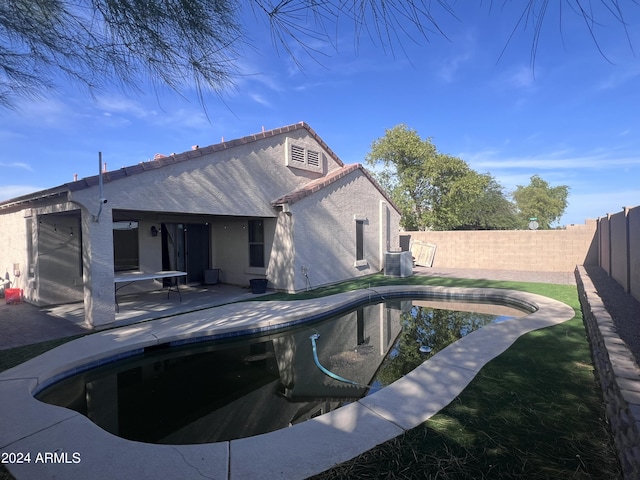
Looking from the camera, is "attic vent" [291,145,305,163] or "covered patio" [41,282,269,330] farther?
"attic vent" [291,145,305,163]

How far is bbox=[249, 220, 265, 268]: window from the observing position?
12797mm

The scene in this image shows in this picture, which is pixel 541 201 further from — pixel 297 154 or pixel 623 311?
pixel 623 311

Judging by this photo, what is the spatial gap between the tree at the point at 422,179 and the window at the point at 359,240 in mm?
13160

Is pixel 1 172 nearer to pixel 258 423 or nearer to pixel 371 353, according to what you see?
pixel 258 423

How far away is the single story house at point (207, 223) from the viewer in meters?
7.68

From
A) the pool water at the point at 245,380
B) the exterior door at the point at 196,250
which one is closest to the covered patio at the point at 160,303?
the exterior door at the point at 196,250

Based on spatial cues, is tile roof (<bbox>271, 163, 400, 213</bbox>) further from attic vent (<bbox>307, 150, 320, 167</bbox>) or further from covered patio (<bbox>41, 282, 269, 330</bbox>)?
covered patio (<bbox>41, 282, 269, 330</bbox>)

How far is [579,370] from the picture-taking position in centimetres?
471

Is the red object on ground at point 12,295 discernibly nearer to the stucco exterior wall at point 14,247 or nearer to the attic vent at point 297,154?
the stucco exterior wall at point 14,247

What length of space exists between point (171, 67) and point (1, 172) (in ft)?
13.2

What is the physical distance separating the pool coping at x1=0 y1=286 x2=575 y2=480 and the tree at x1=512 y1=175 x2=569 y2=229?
4715 cm

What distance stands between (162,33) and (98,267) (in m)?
5.98

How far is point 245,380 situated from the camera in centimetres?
558

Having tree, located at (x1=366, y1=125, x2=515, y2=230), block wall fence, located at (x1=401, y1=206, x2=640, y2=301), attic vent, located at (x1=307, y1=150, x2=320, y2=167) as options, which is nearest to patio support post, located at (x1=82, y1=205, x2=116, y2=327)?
attic vent, located at (x1=307, y1=150, x2=320, y2=167)
